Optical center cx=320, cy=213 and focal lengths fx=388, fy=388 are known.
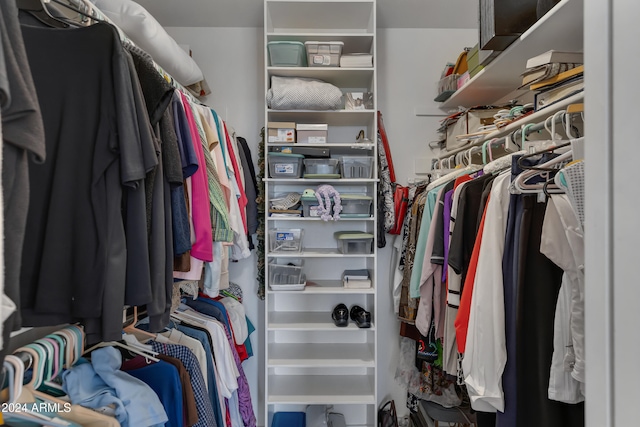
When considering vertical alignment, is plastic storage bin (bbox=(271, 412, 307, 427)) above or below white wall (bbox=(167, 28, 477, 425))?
below

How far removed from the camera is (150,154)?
0.91 m

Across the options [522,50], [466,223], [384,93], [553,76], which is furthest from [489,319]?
[384,93]

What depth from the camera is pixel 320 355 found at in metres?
2.30

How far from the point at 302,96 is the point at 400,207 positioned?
0.90 metres

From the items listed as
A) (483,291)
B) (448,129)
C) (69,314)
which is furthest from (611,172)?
(448,129)

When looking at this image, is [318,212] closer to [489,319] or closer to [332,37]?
[332,37]

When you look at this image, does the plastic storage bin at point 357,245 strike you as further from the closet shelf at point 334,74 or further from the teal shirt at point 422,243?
the closet shelf at point 334,74

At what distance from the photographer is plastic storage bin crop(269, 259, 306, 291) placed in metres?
2.20

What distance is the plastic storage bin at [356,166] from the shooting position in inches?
87.7

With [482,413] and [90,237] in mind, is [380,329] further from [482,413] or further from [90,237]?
[90,237]

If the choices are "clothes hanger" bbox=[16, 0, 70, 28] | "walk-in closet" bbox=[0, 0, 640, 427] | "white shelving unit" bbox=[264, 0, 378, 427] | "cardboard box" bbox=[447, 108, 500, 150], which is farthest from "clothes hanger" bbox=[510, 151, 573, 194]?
"clothes hanger" bbox=[16, 0, 70, 28]

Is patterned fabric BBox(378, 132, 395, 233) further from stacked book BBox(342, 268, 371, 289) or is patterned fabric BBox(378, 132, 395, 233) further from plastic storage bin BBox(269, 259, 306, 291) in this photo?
plastic storage bin BBox(269, 259, 306, 291)

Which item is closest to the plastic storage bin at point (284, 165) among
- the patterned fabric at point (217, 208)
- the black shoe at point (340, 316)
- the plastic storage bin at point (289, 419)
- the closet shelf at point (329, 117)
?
the closet shelf at point (329, 117)

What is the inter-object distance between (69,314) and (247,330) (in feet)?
4.92
